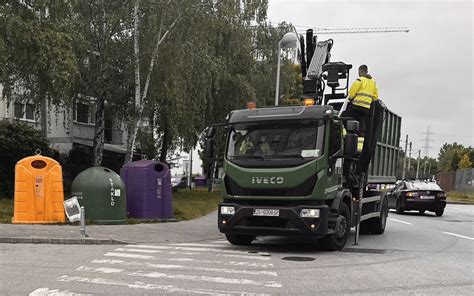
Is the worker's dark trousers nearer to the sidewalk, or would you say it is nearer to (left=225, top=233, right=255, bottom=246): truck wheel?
(left=225, top=233, right=255, bottom=246): truck wheel

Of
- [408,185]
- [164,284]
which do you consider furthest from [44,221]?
[408,185]

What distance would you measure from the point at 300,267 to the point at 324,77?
6.08 metres

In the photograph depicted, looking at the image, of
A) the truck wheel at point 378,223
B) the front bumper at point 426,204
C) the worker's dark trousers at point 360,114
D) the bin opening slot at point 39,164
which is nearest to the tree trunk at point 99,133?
the bin opening slot at point 39,164

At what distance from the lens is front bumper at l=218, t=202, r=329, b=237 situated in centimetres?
873

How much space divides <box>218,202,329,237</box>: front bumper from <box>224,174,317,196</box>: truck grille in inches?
9.5

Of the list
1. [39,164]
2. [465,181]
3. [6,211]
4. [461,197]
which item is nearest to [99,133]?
[6,211]

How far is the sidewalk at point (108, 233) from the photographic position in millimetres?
10164

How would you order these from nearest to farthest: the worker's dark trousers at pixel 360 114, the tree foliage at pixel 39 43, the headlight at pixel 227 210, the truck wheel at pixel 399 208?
1. the headlight at pixel 227 210
2. the worker's dark trousers at pixel 360 114
3. the tree foliage at pixel 39 43
4. the truck wheel at pixel 399 208

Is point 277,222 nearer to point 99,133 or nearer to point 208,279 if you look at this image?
point 208,279

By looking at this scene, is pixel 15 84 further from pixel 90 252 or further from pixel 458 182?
pixel 458 182

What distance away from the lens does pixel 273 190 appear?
352 inches

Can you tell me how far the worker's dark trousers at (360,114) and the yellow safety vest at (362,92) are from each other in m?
0.09

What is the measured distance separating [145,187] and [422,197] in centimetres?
1226

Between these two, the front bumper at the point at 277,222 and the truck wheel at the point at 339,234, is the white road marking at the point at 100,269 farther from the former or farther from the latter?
the truck wheel at the point at 339,234
